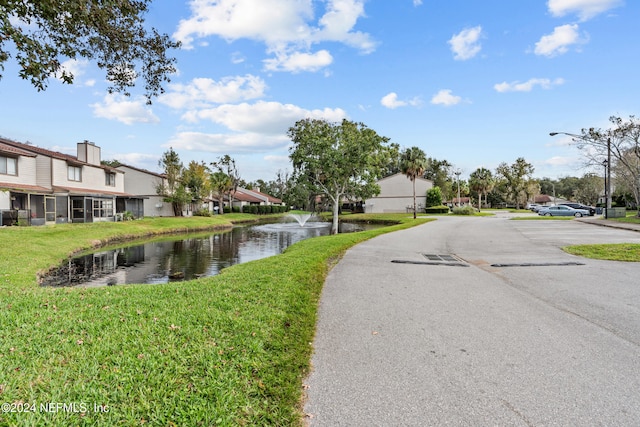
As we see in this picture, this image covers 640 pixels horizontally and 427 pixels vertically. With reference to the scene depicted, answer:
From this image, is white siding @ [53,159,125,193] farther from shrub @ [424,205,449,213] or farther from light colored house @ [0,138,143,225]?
shrub @ [424,205,449,213]

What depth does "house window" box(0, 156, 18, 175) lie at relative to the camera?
75.6 feet

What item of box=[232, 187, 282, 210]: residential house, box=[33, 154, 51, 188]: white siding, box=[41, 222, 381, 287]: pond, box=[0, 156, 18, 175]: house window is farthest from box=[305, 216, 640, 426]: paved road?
box=[232, 187, 282, 210]: residential house

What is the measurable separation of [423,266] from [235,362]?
25.5ft

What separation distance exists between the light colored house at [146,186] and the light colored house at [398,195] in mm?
33918

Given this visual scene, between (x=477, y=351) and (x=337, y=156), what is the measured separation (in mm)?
22740

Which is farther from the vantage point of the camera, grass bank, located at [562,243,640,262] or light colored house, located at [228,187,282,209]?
light colored house, located at [228,187,282,209]

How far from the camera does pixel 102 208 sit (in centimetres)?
3125

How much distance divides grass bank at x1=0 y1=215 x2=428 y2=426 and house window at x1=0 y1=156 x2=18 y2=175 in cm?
2315

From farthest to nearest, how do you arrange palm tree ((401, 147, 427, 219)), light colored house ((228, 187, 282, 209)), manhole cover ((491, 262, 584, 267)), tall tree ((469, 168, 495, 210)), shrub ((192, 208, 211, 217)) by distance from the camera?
light colored house ((228, 187, 282, 209))
tall tree ((469, 168, 495, 210))
palm tree ((401, 147, 427, 219))
shrub ((192, 208, 211, 217))
manhole cover ((491, 262, 584, 267))

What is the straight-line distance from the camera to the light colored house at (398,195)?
56.8m

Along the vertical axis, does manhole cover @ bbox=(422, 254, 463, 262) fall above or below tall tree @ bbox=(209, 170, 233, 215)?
below

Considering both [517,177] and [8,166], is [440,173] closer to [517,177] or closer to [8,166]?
[517,177]

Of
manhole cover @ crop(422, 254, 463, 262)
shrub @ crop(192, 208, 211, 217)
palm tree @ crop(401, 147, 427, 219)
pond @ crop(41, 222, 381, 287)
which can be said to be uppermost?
palm tree @ crop(401, 147, 427, 219)

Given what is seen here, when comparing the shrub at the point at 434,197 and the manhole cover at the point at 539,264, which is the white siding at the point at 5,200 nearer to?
the manhole cover at the point at 539,264
